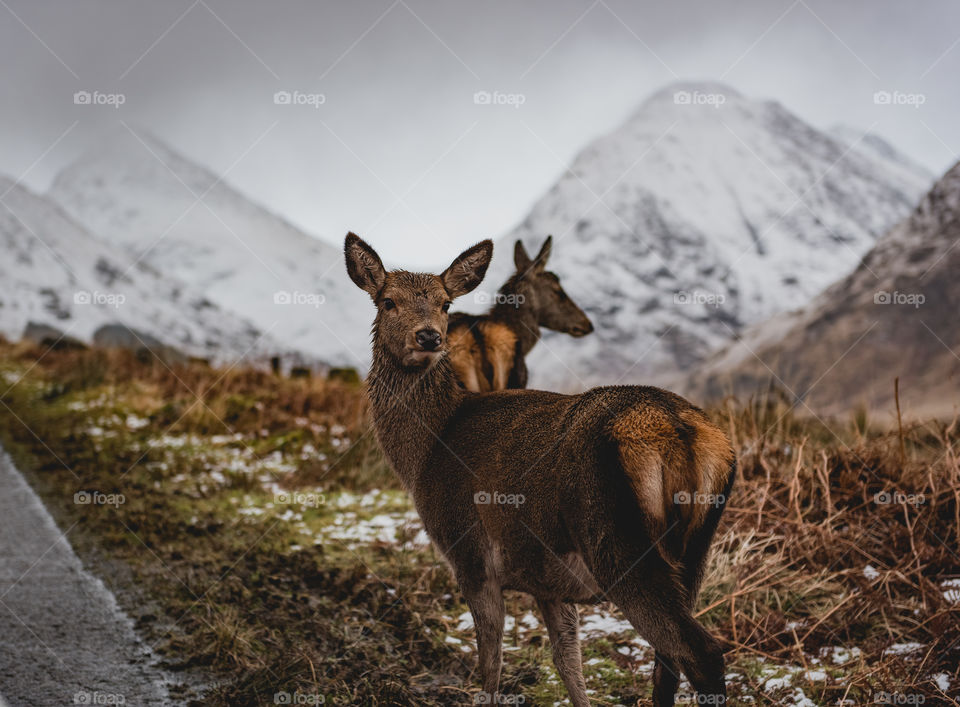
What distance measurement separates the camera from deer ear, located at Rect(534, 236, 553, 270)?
826cm

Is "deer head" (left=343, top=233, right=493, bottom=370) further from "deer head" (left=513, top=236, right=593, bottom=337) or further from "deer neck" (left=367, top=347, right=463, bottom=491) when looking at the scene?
"deer head" (left=513, top=236, right=593, bottom=337)

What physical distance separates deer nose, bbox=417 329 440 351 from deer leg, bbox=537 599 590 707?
5.12ft

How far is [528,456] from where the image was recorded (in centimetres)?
385

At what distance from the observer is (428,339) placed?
4488mm

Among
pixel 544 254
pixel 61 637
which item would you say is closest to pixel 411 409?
pixel 61 637

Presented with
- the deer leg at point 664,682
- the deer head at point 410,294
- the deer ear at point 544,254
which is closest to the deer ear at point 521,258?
the deer ear at point 544,254

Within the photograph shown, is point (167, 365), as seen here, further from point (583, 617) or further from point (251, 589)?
point (583, 617)

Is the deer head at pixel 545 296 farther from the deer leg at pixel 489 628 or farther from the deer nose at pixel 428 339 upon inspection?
the deer leg at pixel 489 628

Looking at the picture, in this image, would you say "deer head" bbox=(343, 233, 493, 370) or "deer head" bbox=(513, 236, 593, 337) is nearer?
"deer head" bbox=(343, 233, 493, 370)

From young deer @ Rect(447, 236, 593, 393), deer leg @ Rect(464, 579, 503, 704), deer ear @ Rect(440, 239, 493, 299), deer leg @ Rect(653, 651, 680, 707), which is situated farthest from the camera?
young deer @ Rect(447, 236, 593, 393)

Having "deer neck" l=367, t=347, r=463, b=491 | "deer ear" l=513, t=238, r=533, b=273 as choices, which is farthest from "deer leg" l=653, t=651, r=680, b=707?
"deer ear" l=513, t=238, r=533, b=273

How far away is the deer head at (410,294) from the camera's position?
464cm

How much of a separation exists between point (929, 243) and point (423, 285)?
3756cm

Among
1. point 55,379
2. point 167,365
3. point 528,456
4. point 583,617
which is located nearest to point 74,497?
point 583,617
